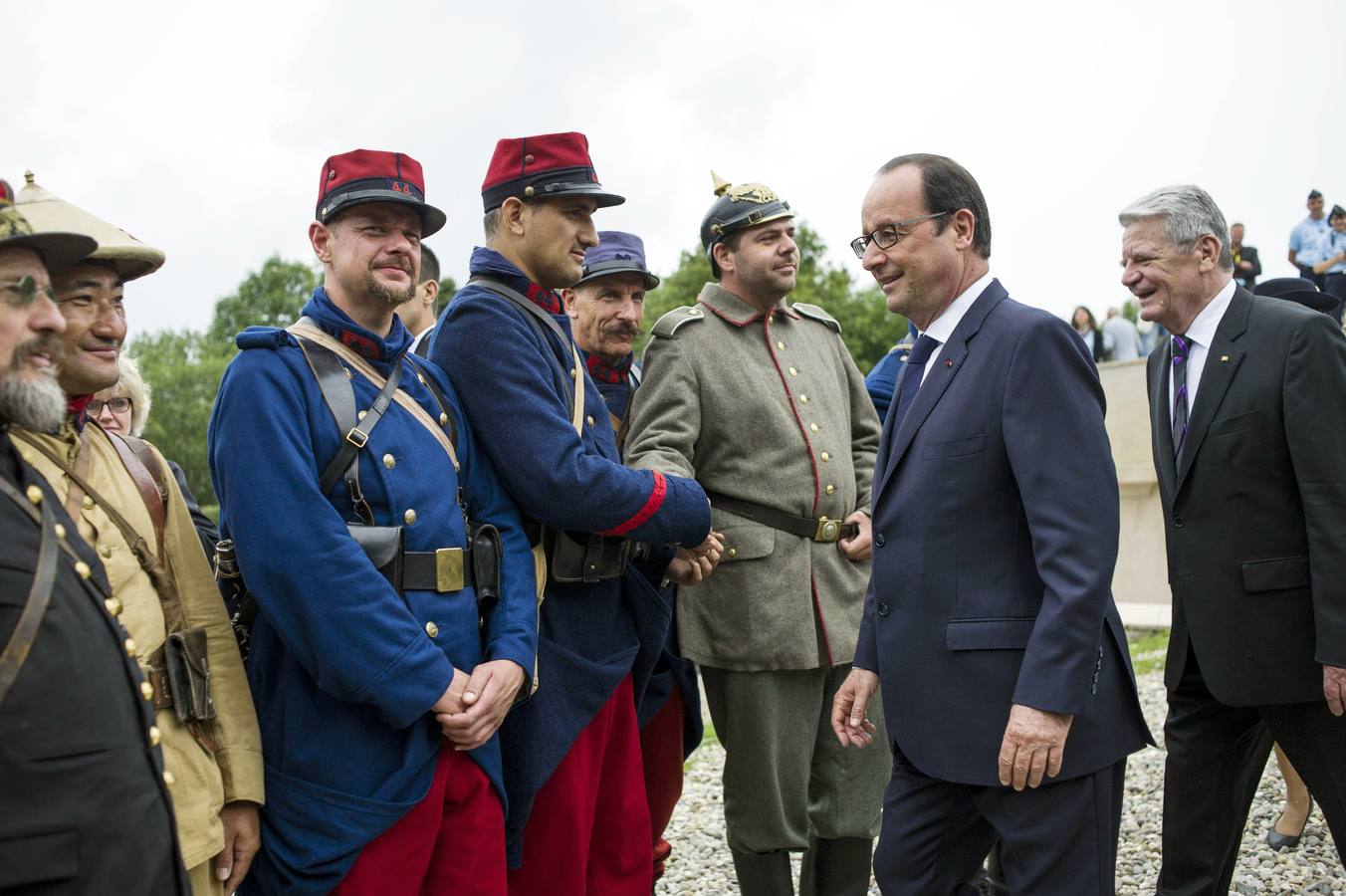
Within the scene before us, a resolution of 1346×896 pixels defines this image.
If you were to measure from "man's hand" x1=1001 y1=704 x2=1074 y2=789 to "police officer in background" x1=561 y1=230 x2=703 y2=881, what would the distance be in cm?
176

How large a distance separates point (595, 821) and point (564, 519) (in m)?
1.03

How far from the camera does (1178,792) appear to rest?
419cm

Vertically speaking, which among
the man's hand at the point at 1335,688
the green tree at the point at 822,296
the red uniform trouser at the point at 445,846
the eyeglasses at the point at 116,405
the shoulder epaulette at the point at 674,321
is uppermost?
the green tree at the point at 822,296

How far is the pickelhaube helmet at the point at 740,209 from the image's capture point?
4.59 metres

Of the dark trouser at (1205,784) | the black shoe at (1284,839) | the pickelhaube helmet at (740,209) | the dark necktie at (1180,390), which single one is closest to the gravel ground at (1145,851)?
the black shoe at (1284,839)

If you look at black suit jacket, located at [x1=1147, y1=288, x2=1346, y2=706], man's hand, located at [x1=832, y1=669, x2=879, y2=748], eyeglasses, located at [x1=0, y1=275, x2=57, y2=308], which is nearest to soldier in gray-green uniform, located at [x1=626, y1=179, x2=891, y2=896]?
man's hand, located at [x1=832, y1=669, x2=879, y2=748]

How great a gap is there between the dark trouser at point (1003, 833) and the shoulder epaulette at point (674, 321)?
6.25 ft

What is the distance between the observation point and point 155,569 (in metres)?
2.76

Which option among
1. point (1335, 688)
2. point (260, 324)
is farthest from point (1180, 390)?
point (260, 324)

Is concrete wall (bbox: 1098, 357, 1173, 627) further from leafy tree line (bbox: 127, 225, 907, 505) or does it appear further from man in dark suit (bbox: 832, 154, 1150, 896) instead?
man in dark suit (bbox: 832, 154, 1150, 896)

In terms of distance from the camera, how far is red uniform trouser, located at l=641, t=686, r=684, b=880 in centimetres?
453

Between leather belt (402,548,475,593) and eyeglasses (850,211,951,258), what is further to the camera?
eyeglasses (850,211,951,258)

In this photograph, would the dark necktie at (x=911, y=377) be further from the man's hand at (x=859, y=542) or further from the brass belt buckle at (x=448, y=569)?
the brass belt buckle at (x=448, y=569)

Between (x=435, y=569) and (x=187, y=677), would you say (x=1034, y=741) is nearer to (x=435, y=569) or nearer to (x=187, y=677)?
(x=435, y=569)
